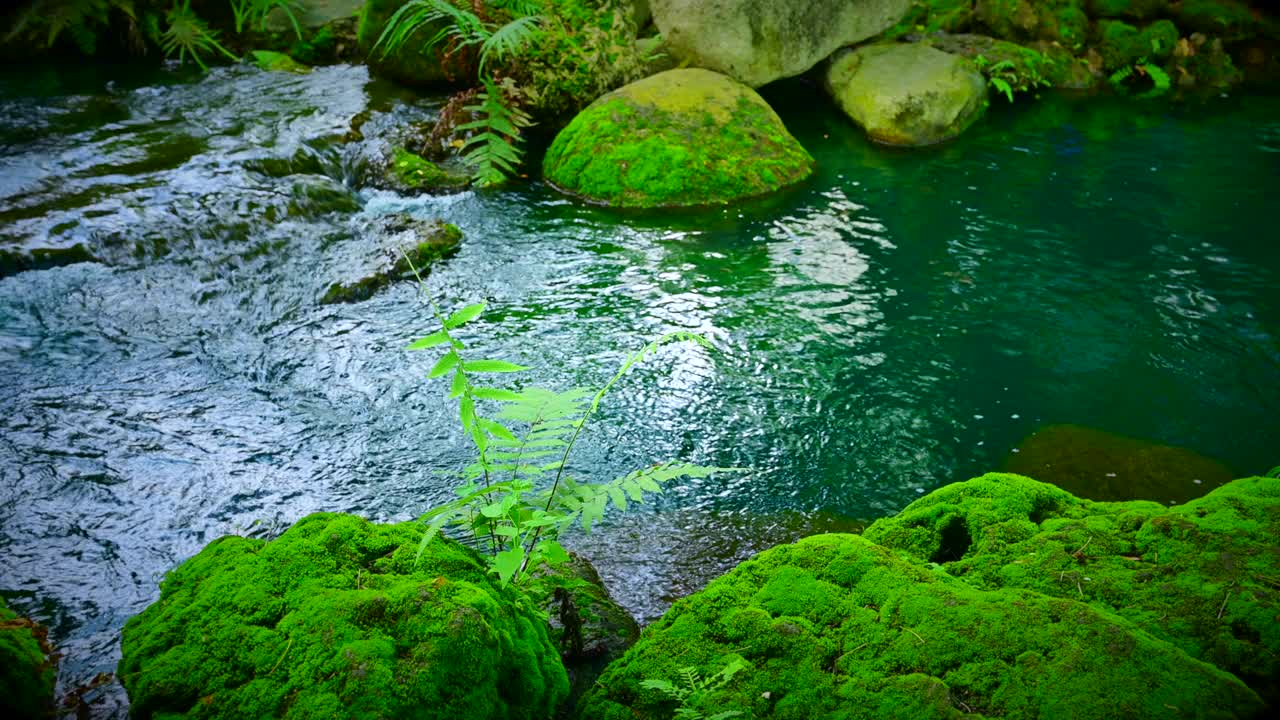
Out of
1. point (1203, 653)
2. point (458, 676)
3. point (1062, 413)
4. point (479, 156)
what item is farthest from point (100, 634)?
point (479, 156)

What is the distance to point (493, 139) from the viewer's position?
9.98 meters

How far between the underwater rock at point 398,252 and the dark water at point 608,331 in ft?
0.53

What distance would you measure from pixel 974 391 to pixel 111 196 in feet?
26.5

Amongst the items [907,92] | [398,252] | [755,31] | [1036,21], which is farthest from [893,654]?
[1036,21]

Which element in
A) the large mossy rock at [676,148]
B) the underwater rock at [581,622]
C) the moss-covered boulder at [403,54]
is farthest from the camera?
the moss-covered boulder at [403,54]

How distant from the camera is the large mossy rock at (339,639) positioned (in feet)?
8.35

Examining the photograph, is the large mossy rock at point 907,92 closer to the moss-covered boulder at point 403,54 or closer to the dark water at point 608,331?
the dark water at point 608,331

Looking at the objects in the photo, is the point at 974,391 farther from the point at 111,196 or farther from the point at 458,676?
the point at 111,196

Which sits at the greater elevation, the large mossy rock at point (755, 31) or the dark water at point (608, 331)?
the large mossy rock at point (755, 31)

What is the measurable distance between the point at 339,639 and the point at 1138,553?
9.06 feet

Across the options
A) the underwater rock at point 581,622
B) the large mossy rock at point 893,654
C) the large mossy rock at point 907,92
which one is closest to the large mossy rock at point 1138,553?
the large mossy rock at point 893,654

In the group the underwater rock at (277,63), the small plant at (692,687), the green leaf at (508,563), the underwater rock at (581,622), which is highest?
the underwater rock at (277,63)

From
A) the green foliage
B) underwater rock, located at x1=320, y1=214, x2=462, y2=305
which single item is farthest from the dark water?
the green foliage

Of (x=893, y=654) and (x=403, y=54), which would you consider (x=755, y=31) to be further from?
(x=893, y=654)
